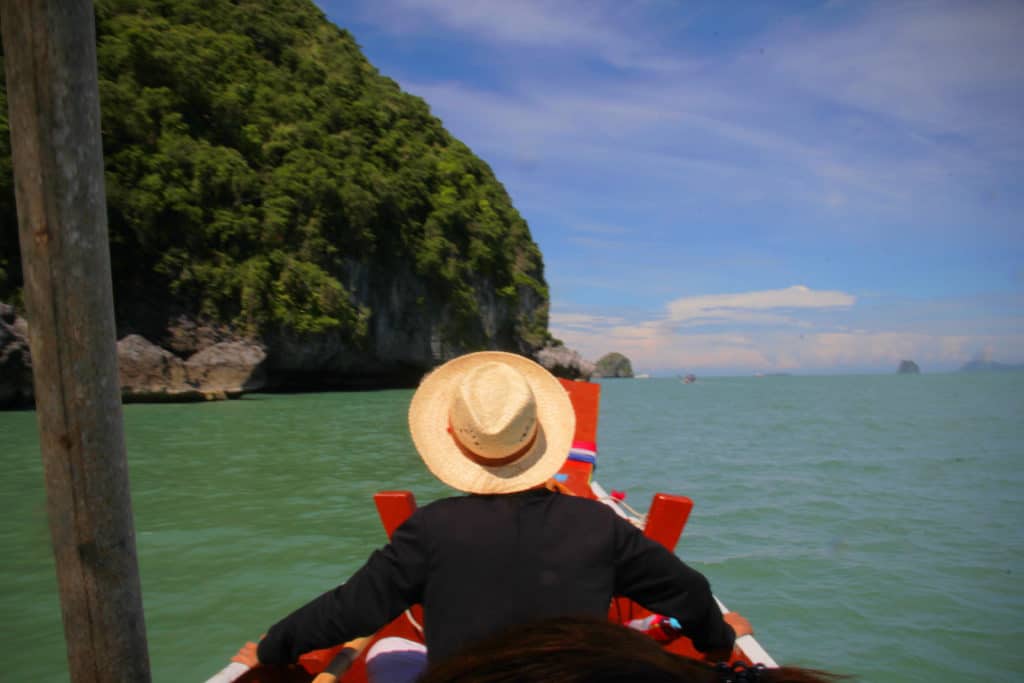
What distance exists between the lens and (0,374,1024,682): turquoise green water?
4559 millimetres

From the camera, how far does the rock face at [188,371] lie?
853 inches

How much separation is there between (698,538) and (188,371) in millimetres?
20553

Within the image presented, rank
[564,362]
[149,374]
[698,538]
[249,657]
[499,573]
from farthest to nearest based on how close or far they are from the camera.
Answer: [564,362], [149,374], [698,538], [249,657], [499,573]

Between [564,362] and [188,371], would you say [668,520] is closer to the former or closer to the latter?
[188,371]

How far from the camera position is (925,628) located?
16.6ft

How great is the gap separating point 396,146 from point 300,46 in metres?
7.58

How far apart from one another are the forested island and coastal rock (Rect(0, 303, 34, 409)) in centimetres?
473

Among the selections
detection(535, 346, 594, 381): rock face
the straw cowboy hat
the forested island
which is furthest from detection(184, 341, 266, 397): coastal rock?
the straw cowboy hat

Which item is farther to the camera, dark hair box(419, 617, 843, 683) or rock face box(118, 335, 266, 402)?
rock face box(118, 335, 266, 402)

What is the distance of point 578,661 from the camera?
0.55 meters

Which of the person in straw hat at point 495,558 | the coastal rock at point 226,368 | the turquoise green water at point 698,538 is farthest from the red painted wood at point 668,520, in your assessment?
the coastal rock at point 226,368

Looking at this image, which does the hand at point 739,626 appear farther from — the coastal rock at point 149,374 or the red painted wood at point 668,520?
the coastal rock at point 149,374

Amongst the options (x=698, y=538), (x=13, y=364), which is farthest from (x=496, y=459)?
(x=13, y=364)

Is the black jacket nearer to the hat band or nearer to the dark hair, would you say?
the hat band
